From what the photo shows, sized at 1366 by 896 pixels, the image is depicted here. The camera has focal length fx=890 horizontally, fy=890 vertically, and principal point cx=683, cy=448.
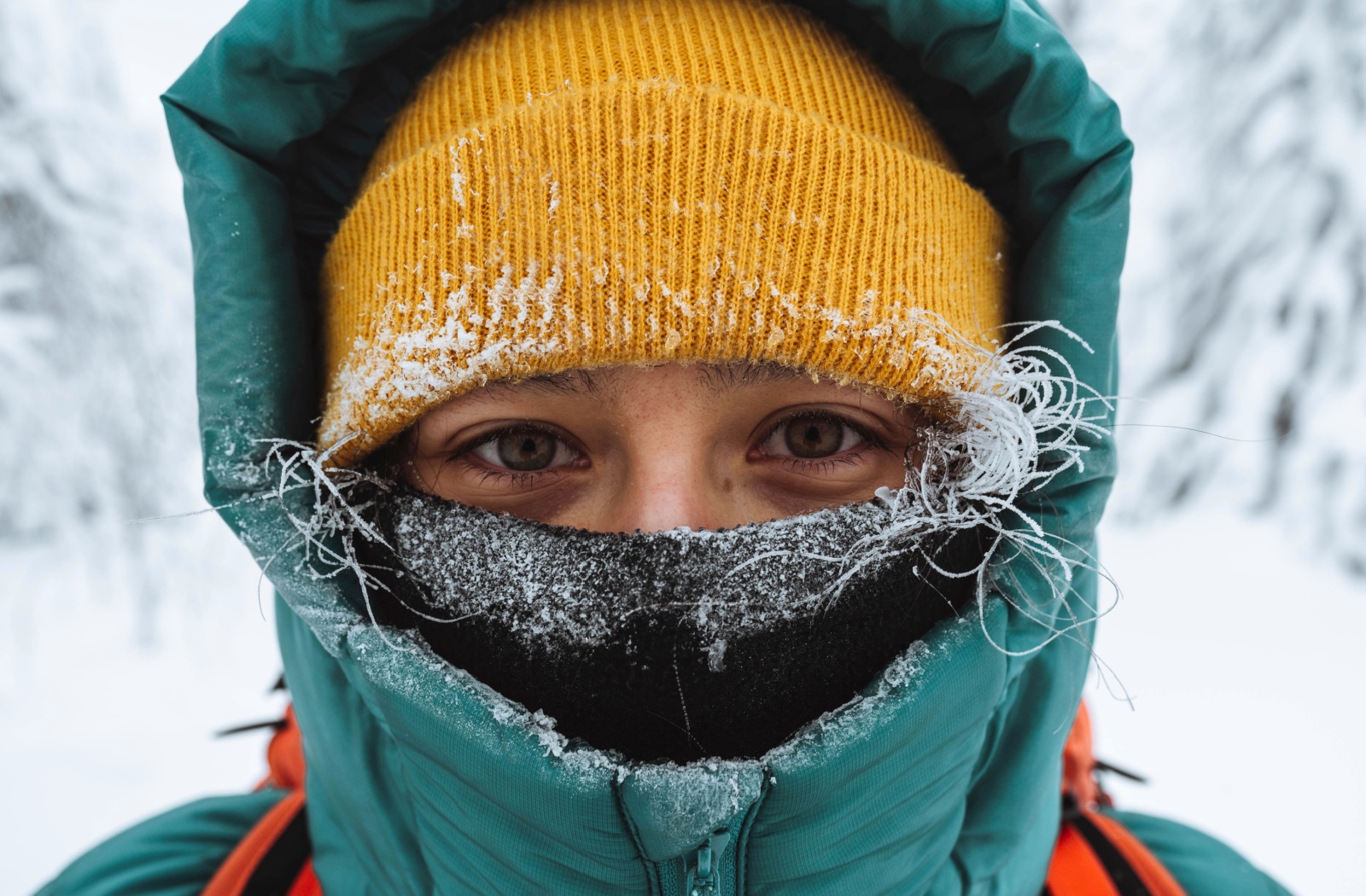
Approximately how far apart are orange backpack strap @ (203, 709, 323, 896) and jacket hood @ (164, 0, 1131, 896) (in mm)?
68

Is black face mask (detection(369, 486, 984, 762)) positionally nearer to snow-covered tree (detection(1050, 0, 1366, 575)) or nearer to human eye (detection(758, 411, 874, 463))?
human eye (detection(758, 411, 874, 463))

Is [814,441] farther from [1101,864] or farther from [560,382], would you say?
[1101,864]


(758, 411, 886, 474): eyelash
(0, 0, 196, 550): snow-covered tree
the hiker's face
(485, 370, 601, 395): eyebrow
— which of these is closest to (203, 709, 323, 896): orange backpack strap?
the hiker's face

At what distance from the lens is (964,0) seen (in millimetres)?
1103

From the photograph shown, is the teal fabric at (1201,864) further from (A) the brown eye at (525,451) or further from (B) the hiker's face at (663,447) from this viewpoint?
(A) the brown eye at (525,451)

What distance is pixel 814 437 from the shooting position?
118 cm

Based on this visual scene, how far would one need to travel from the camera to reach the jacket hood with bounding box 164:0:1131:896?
96 cm

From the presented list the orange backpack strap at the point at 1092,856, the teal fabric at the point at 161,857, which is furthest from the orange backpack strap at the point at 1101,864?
the teal fabric at the point at 161,857

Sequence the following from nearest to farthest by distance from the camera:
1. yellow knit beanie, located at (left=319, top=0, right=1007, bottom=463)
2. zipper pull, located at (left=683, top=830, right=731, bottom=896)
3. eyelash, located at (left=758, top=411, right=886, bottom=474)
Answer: zipper pull, located at (left=683, top=830, right=731, bottom=896) < yellow knit beanie, located at (left=319, top=0, right=1007, bottom=463) < eyelash, located at (left=758, top=411, right=886, bottom=474)

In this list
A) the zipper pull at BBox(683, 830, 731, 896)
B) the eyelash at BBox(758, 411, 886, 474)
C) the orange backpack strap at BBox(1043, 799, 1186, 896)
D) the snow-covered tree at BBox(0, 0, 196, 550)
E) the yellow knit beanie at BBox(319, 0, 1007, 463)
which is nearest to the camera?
the zipper pull at BBox(683, 830, 731, 896)

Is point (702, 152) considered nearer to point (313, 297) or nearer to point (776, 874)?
point (313, 297)

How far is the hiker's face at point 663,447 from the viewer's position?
43.6 inches

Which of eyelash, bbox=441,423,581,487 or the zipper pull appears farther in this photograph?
eyelash, bbox=441,423,581,487

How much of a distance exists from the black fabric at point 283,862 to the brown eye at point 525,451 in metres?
0.74
